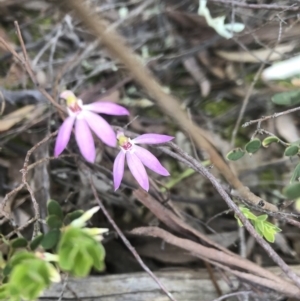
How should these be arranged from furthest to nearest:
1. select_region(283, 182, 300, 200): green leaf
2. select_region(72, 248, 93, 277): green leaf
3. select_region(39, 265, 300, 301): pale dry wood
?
select_region(39, 265, 300, 301): pale dry wood, select_region(283, 182, 300, 200): green leaf, select_region(72, 248, 93, 277): green leaf

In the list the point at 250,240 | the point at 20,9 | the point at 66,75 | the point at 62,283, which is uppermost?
the point at 20,9

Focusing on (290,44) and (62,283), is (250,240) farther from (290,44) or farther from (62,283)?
(290,44)

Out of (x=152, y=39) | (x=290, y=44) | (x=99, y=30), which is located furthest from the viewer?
(x=152, y=39)

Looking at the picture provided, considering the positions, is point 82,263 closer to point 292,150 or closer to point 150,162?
point 150,162

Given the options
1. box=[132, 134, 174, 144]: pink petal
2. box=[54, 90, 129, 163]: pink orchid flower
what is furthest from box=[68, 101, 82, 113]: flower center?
box=[132, 134, 174, 144]: pink petal

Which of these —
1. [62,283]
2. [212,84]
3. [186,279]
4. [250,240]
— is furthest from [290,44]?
[62,283]

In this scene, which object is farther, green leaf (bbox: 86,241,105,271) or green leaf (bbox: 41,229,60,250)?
green leaf (bbox: 41,229,60,250)

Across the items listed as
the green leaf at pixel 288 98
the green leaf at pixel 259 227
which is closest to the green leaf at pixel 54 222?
the green leaf at pixel 259 227

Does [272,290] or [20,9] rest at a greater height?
[20,9]

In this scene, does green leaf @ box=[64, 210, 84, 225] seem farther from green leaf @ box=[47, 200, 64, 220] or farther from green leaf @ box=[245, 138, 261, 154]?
green leaf @ box=[245, 138, 261, 154]
